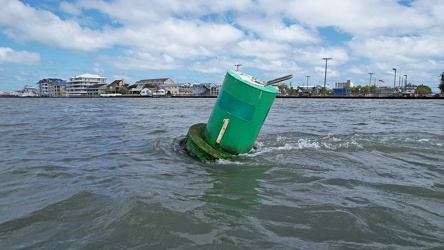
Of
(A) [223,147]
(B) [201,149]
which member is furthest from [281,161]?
(B) [201,149]

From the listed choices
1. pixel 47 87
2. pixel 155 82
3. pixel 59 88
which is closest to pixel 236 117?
pixel 155 82

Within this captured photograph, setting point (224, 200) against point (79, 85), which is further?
point (79, 85)

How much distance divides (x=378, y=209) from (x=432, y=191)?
1.44 meters

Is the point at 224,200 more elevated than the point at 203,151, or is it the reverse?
the point at 203,151

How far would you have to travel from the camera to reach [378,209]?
4.11 m

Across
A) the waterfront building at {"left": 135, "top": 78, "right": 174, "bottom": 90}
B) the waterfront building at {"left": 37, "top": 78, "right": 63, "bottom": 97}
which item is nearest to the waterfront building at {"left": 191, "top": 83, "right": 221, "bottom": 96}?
the waterfront building at {"left": 135, "top": 78, "right": 174, "bottom": 90}

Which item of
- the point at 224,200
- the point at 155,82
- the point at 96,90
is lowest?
the point at 224,200

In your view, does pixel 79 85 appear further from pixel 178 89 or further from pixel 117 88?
pixel 178 89

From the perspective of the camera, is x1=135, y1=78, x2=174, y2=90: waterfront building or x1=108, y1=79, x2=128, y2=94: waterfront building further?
x1=135, y1=78, x2=174, y2=90: waterfront building

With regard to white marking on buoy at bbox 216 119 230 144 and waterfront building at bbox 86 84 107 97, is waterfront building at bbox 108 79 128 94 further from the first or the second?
white marking on buoy at bbox 216 119 230 144

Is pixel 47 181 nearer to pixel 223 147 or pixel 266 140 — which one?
pixel 223 147

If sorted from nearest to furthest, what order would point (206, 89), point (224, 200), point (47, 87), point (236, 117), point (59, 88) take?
point (224, 200) < point (236, 117) < point (206, 89) < point (59, 88) < point (47, 87)

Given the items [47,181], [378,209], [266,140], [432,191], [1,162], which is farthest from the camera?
[266,140]

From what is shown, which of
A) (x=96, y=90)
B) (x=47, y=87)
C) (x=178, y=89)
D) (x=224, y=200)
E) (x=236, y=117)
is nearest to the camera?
(x=224, y=200)
